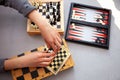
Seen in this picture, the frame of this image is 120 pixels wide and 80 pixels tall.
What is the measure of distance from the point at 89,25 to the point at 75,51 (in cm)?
19

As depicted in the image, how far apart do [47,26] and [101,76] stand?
41 centimetres

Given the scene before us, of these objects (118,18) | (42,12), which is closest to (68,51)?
(42,12)

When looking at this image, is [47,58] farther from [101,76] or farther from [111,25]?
[111,25]

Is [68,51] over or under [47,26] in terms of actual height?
under

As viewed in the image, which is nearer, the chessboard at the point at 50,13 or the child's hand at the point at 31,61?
the child's hand at the point at 31,61

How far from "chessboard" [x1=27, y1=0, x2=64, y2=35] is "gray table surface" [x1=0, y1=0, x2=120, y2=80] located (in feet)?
0.16

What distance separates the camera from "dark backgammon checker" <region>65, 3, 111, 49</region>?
1144 millimetres

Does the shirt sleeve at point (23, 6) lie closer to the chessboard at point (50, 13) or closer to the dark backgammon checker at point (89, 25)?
the chessboard at point (50, 13)

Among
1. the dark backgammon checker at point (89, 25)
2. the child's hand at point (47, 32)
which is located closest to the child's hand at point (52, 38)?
the child's hand at point (47, 32)

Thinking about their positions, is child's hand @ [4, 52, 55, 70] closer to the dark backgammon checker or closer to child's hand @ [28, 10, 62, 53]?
child's hand @ [28, 10, 62, 53]

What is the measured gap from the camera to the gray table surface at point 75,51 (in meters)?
1.07

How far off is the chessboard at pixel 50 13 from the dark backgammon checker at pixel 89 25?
0.06m

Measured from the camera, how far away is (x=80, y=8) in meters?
1.24

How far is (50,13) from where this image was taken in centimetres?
119
